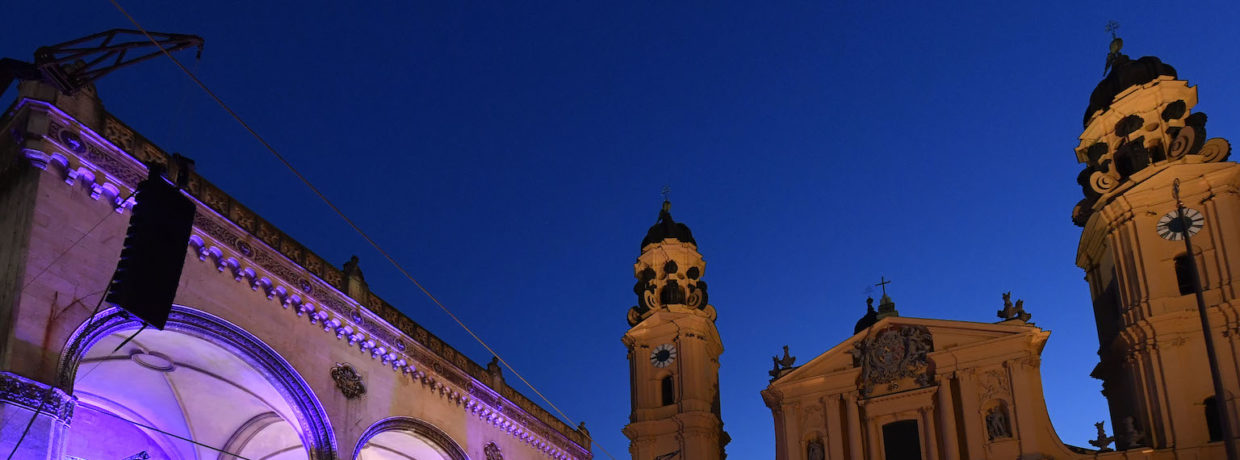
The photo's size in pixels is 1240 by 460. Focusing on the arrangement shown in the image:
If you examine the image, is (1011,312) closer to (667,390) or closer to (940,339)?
(940,339)

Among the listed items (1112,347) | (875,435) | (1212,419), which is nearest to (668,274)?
(875,435)

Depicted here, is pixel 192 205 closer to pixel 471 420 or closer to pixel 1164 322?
pixel 471 420

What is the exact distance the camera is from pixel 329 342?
2062 centimetres

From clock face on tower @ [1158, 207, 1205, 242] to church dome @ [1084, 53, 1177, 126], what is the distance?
4869 millimetres

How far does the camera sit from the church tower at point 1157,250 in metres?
26.4

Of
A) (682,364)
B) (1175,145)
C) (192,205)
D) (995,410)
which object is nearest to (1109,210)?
(1175,145)

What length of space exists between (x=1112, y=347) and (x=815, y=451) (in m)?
9.57

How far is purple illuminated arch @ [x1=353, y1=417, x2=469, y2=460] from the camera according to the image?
2112cm

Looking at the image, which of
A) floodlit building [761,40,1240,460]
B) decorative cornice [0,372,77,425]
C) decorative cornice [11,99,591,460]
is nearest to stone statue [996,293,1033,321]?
floodlit building [761,40,1240,460]

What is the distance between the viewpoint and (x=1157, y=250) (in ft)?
92.8

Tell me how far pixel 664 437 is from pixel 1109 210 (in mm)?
15996

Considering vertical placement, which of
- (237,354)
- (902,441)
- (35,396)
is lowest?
(35,396)

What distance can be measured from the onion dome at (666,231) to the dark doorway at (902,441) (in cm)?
1108

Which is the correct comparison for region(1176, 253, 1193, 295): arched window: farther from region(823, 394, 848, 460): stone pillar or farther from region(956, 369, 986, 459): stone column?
region(823, 394, 848, 460): stone pillar
